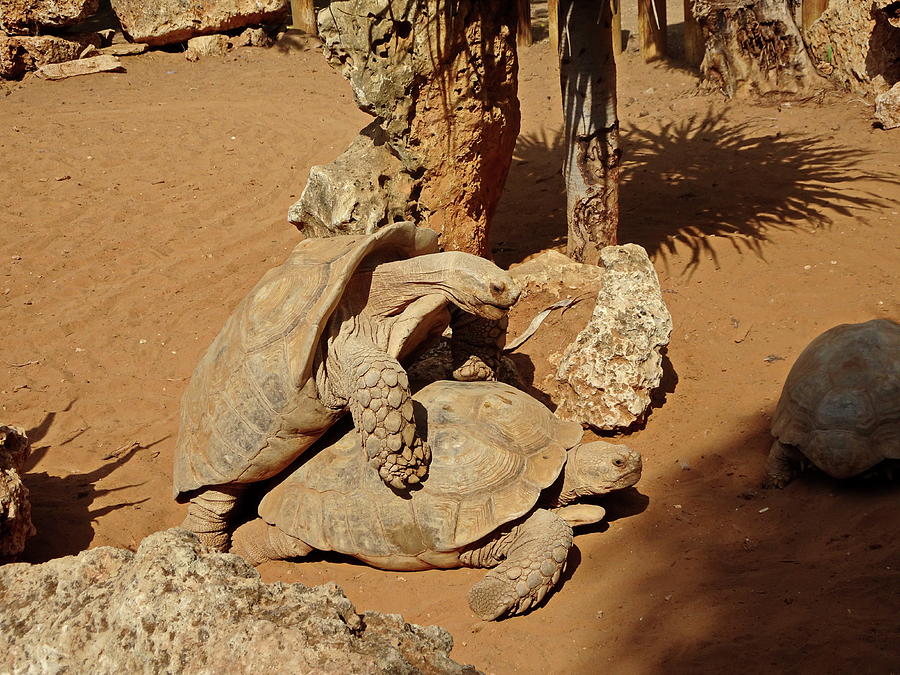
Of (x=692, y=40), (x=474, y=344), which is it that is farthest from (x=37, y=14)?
(x=474, y=344)

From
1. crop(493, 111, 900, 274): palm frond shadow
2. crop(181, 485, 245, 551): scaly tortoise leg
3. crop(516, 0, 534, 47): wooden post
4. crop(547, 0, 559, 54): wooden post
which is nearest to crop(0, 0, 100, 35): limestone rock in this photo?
crop(516, 0, 534, 47): wooden post

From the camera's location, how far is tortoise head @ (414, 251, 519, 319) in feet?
13.1

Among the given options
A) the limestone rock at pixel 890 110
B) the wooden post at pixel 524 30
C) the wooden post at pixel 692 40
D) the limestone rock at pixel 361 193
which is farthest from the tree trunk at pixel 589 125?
the wooden post at pixel 524 30

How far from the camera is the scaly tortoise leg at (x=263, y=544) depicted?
4062mm

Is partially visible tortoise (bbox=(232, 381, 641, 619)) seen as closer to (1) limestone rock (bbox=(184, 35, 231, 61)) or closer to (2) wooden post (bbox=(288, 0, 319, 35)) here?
(1) limestone rock (bbox=(184, 35, 231, 61))

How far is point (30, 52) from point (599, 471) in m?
11.7

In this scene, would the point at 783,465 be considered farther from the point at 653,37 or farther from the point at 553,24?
the point at 553,24

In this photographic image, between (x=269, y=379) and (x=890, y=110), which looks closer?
(x=269, y=379)

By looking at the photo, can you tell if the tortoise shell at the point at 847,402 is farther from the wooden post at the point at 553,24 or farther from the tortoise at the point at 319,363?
the wooden post at the point at 553,24

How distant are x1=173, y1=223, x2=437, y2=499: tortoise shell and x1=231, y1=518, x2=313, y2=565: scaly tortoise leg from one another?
0.93 feet

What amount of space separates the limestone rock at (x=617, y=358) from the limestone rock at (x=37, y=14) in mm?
10802

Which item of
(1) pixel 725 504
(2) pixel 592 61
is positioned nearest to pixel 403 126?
(2) pixel 592 61

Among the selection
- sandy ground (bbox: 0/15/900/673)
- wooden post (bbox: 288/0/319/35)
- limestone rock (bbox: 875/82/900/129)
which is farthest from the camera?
wooden post (bbox: 288/0/319/35)

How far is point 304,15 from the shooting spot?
45.6 ft
